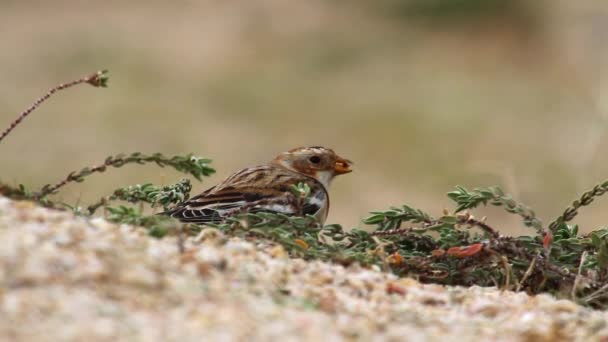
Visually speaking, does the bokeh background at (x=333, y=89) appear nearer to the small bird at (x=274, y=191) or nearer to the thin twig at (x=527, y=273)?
the small bird at (x=274, y=191)

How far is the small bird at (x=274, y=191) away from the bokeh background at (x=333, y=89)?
153 inches

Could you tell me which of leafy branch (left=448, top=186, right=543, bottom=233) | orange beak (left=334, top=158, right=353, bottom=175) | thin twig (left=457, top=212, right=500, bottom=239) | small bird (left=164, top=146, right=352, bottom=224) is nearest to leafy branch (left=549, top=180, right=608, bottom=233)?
leafy branch (left=448, top=186, right=543, bottom=233)

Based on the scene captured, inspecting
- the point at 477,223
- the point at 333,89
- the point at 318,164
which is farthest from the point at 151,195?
the point at 333,89

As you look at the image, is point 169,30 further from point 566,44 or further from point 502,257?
point 502,257

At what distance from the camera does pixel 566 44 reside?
915 inches

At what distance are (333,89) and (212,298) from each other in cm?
1791

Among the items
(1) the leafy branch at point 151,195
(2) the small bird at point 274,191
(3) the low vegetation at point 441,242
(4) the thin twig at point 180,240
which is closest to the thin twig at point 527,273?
(3) the low vegetation at point 441,242

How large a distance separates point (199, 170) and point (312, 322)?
1.66m

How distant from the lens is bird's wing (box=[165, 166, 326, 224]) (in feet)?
18.6

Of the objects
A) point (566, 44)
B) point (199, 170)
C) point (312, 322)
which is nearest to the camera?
point (312, 322)

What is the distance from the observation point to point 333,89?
70.0 ft

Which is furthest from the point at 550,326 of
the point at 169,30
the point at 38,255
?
the point at 169,30

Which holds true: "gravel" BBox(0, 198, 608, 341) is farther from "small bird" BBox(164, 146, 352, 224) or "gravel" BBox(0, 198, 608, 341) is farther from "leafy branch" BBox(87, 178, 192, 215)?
"small bird" BBox(164, 146, 352, 224)

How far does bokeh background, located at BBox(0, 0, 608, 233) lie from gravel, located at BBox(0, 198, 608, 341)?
6865 millimetres
